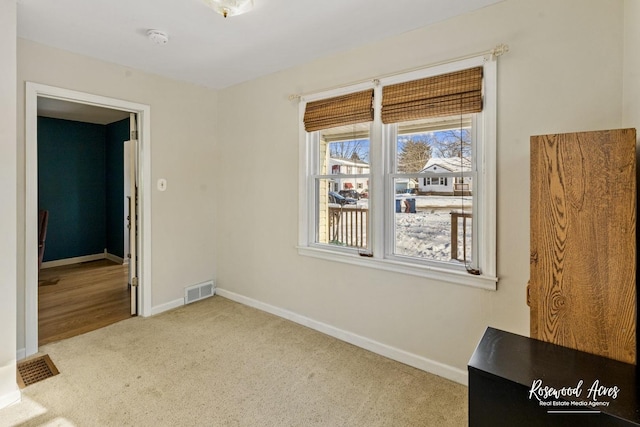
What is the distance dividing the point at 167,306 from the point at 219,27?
2.83m

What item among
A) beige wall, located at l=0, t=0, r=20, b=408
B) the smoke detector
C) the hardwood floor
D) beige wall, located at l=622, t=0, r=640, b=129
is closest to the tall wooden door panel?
beige wall, located at l=622, t=0, r=640, b=129

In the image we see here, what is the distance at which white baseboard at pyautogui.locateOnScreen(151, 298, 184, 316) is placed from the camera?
347 cm

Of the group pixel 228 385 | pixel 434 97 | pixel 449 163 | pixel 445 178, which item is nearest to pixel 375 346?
pixel 228 385

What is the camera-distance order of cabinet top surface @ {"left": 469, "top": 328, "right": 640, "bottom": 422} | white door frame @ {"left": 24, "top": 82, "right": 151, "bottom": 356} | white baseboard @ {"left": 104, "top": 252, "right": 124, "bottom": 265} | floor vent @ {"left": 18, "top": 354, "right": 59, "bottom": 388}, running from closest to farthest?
cabinet top surface @ {"left": 469, "top": 328, "right": 640, "bottom": 422} < floor vent @ {"left": 18, "top": 354, "right": 59, "bottom": 388} < white door frame @ {"left": 24, "top": 82, "right": 151, "bottom": 356} < white baseboard @ {"left": 104, "top": 252, "right": 124, "bottom": 265}

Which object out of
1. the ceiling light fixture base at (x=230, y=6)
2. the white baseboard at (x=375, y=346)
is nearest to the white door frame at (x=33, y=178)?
the ceiling light fixture base at (x=230, y=6)

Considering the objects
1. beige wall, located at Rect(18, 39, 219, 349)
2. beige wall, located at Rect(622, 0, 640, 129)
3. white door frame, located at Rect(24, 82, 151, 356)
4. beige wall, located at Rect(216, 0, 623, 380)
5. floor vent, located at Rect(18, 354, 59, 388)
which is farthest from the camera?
beige wall, located at Rect(18, 39, 219, 349)

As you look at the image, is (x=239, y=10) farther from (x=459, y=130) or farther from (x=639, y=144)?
(x=639, y=144)

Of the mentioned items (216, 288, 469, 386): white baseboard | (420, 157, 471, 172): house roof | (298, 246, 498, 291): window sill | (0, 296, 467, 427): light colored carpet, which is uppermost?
(420, 157, 471, 172): house roof

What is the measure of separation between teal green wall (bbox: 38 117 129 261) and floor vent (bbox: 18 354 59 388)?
357 cm

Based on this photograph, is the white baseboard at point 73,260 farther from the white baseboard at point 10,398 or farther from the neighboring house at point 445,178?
the neighboring house at point 445,178

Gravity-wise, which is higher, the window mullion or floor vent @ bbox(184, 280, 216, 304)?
the window mullion

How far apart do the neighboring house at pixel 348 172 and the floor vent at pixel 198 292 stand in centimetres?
206

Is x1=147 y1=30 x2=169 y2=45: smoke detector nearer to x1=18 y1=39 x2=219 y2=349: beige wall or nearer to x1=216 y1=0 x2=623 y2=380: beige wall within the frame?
x1=18 y1=39 x2=219 y2=349: beige wall

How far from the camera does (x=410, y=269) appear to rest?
2.50m
